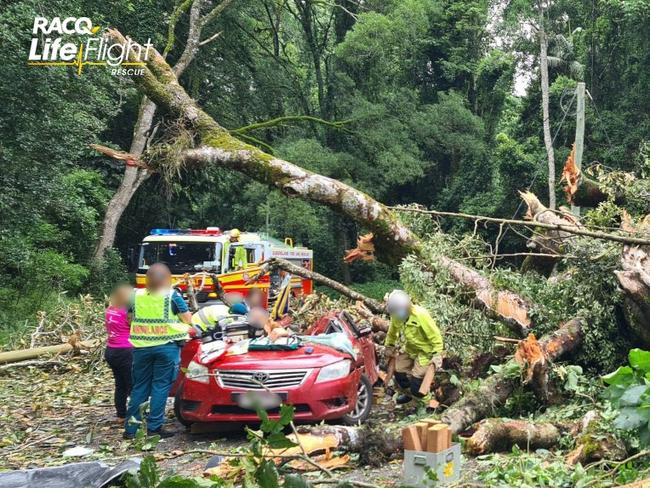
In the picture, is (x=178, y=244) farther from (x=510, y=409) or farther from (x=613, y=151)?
(x=613, y=151)

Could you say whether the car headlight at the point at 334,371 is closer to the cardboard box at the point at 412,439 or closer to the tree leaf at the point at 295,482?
the cardboard box at the point at 412,439

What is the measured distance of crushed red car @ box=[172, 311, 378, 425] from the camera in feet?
20.2

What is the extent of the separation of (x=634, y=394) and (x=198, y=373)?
392cm

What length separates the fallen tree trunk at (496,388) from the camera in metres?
5.91

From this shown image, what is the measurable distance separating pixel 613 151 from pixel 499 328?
786 inches

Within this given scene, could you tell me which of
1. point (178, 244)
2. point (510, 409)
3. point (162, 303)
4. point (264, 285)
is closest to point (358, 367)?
point (510, 409)

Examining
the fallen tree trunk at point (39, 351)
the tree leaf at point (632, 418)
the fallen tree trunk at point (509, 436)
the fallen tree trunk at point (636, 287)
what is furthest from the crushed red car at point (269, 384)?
the fallen tree trunk at point (39, 351)

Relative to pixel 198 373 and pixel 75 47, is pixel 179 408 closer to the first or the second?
pixel 198 373

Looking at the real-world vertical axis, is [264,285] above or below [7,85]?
below

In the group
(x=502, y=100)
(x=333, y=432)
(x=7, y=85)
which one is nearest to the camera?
(x=333, y=432)

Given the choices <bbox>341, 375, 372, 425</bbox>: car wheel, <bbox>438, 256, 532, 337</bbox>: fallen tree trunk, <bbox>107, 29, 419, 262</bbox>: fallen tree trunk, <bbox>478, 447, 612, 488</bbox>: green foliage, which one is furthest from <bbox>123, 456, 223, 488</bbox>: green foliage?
<bbox>107, 29, 419, 262</bbox>: fallen tree trunk

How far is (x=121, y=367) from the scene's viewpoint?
7086 millimetres

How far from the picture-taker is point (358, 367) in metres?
6.87

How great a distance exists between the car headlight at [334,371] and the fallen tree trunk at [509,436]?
153 centimetres
